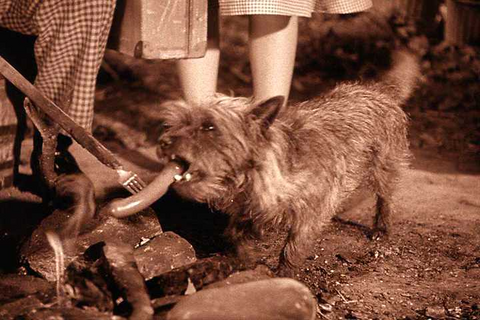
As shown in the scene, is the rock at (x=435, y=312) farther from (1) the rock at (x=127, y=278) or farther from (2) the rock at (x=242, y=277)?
(1) the rock at (x=127, y=278)

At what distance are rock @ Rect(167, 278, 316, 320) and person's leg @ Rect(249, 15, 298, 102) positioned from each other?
1.86 metres

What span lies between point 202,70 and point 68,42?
1.01 m

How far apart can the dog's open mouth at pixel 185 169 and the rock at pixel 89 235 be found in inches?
24.3

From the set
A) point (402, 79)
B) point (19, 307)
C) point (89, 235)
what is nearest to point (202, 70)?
point (402, 79)

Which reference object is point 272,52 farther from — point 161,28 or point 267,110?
point 267,110

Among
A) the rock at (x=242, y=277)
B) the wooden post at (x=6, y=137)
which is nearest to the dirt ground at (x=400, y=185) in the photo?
the wooden post at (x=6, y=137)

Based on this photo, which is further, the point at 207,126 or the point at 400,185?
the point at 400,185

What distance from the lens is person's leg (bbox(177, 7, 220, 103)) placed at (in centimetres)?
427

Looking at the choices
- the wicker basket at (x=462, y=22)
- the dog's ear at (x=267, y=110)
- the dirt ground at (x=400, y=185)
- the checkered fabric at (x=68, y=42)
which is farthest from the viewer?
the wicker basket at (x=462, y=22)

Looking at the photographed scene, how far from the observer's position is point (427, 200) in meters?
4.41

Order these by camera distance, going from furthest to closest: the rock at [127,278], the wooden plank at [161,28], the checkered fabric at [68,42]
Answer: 1. the wooden plank at [161,28]
2. the checkered fabric at [68,42]
3. the rock at [127,278]

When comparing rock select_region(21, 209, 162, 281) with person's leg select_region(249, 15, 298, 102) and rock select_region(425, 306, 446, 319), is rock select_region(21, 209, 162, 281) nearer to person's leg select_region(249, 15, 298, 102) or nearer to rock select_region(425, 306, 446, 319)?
person's leg select_region(249, 15, 298, 102)

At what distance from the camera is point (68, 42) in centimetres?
351

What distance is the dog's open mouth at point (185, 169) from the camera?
9.03ft
